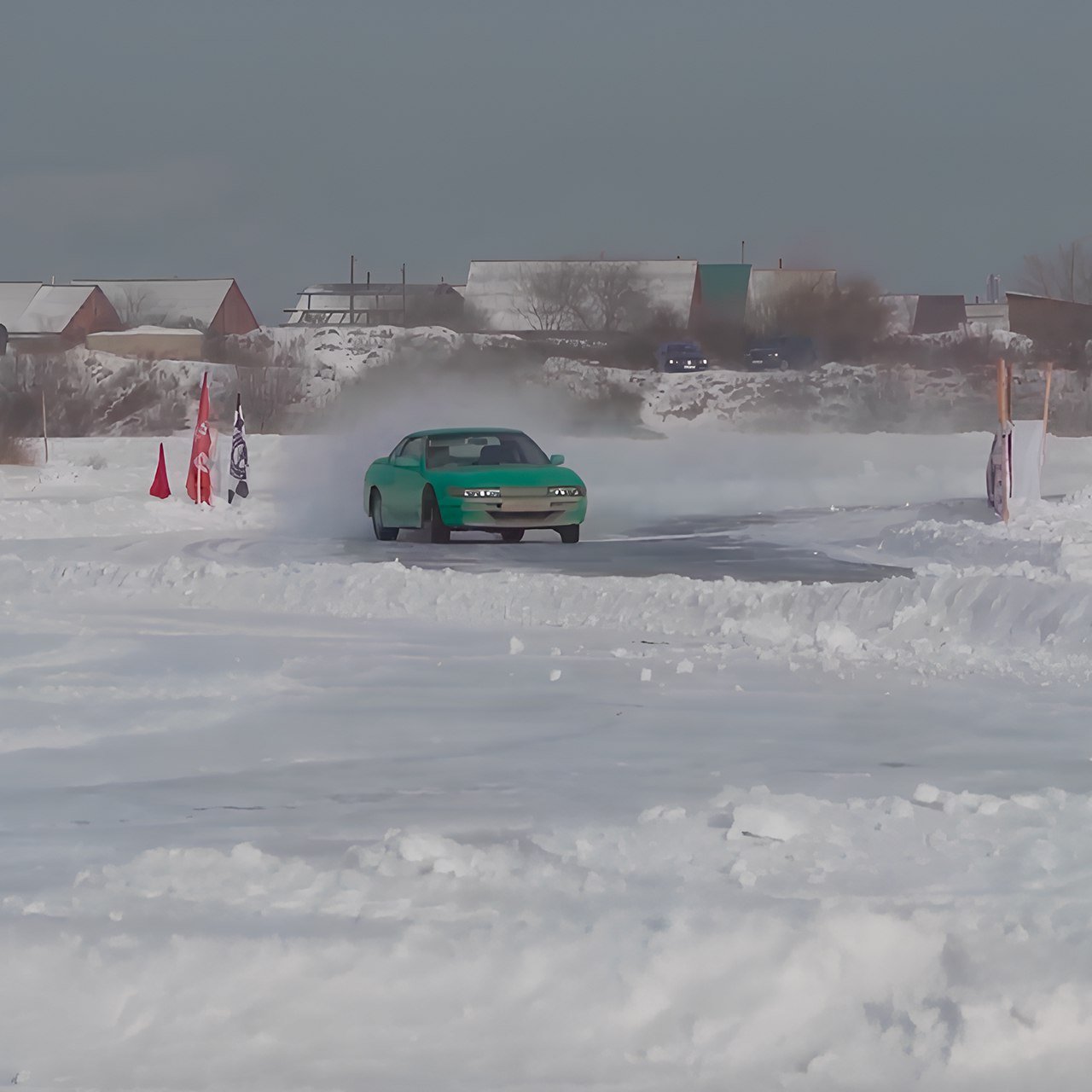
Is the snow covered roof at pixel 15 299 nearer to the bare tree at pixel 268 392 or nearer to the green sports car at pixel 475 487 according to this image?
the bare tree at pixel 268 392

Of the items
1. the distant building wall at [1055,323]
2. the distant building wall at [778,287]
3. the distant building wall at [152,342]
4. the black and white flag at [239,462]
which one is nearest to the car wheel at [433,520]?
the black and white flag at [239,462]

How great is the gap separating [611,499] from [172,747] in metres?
23.9

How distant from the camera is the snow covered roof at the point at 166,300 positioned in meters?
105

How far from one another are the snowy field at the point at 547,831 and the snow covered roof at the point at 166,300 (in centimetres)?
9058

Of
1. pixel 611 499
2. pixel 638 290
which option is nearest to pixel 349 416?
pixel 638 290

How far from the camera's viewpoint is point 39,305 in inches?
4023

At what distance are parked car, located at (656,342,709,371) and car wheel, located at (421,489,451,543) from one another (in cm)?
4965

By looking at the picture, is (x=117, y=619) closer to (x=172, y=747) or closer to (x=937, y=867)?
(x=172, y=747)

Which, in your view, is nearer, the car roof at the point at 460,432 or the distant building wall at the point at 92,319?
the car roof at the point at 460,432

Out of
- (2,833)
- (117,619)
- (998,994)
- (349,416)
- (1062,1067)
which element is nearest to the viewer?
(1062,1067)

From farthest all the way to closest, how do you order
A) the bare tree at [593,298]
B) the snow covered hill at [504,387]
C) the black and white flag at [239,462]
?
the bare tree at [593,298] → the snow covered hill at [504,387] → the black and white flag at [239,462]

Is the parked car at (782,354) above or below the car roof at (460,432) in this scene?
above

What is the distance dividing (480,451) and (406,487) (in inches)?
37.6

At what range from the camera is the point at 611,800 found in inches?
306
